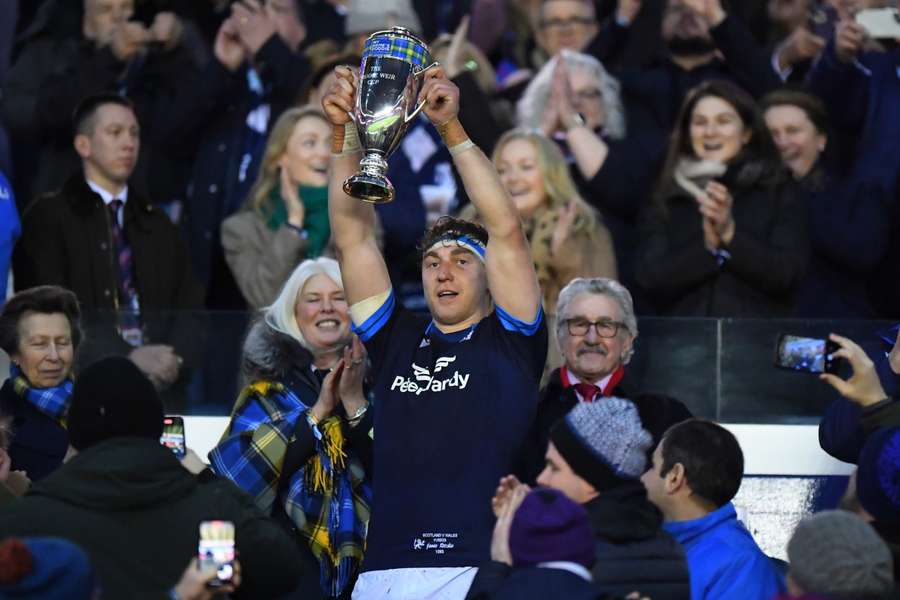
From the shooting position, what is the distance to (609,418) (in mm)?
5379

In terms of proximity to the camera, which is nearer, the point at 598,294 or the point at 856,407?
the point at 856,407

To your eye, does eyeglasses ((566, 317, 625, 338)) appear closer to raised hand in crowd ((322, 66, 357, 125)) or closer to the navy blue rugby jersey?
the navy blue rugby jersey

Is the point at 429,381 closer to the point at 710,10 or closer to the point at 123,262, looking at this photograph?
the point at 123,262

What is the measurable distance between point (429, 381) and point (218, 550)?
58.9 inches

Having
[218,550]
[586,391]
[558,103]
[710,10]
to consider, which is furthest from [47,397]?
[710,10]

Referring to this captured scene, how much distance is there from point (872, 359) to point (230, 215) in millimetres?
3802

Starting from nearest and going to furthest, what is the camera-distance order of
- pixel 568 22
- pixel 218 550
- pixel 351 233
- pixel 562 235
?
1. pixel 218 550
2. pixel 351 233
3. pixel 562 235
4. pixel 568 22

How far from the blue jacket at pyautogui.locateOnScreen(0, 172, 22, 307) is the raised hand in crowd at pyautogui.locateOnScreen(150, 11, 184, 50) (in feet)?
6.94

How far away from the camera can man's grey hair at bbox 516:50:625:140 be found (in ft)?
31.6

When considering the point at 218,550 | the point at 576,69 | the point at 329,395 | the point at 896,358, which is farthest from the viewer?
the point at 576,69

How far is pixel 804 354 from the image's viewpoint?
700cm

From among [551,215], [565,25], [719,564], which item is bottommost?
[719,564]

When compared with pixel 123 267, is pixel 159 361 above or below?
below

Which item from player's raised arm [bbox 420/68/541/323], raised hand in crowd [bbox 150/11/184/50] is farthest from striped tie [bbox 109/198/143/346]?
player's raised arm [bbox 420/68/541/323]
